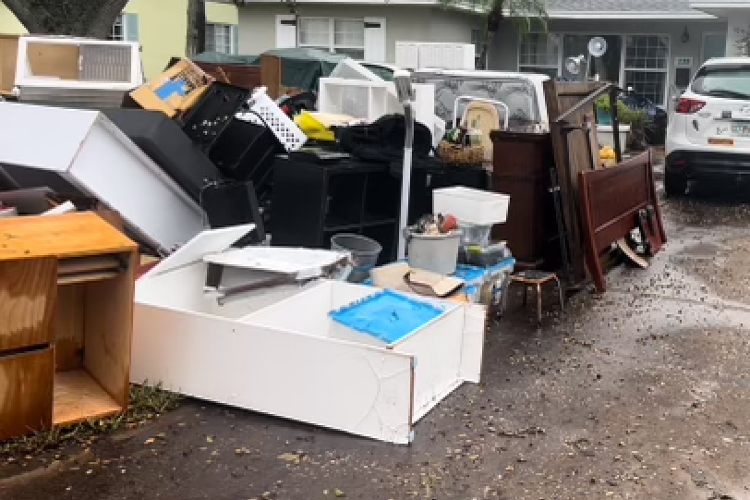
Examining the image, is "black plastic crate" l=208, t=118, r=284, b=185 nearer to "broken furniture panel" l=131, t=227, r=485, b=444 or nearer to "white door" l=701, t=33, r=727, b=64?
"broken furniture panel" l=131, t=227, r=485, b=444

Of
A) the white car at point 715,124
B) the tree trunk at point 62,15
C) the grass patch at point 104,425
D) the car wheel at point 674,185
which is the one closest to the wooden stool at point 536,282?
the grass patch at point 104,425

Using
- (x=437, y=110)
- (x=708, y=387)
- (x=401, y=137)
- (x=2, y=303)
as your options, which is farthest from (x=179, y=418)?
(x=437, y=110)

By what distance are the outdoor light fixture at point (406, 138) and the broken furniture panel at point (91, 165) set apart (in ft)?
5.13

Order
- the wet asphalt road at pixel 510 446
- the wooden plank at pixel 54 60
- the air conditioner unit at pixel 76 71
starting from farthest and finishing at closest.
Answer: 1. the wooden plank at pixel 54 60
2. the air conditioner unit at pixel 76 71
3. the wet asphalt road at pixel 510 446

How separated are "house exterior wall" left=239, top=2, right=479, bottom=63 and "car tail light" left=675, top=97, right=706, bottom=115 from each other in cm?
766

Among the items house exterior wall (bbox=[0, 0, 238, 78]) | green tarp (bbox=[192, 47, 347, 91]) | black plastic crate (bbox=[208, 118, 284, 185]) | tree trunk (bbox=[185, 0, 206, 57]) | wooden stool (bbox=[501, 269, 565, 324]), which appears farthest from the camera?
house exterior wall (bbox=[0, 0, 238, 78])

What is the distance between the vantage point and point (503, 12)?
18.1m

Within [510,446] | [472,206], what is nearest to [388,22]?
[472,206]

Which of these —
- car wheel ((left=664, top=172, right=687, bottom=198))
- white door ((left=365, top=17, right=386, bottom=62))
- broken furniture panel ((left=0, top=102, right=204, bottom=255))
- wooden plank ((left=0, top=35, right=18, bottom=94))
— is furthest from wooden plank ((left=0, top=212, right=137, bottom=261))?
white door ((left=365, top=17, right=386, bottom=62))

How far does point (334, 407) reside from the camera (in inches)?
152

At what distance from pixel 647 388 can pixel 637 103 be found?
13.6 meters

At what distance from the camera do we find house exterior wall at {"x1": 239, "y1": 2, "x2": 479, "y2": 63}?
17312 millimetres

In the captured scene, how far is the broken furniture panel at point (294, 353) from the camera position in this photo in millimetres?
3789

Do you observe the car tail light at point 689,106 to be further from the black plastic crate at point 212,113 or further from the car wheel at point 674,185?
the black plastic crate at point 212,113
